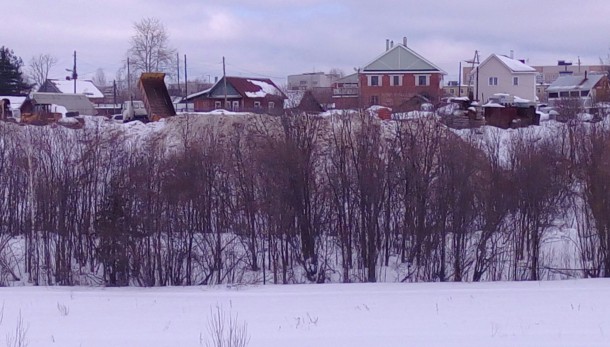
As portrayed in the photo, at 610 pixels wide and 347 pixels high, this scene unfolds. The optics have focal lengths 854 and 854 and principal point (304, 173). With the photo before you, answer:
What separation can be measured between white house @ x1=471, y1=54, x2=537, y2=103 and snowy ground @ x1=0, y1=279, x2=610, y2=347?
210ft

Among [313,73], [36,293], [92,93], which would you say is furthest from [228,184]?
[313,73]

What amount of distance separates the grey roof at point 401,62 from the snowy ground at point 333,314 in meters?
55.7

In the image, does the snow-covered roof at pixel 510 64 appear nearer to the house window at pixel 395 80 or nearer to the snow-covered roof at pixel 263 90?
the house window at pixel 395 80

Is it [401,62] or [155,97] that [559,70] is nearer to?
[401,62]

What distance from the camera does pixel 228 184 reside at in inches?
913

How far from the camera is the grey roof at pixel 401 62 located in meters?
74.4

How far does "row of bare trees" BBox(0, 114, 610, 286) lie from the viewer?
2183 cm

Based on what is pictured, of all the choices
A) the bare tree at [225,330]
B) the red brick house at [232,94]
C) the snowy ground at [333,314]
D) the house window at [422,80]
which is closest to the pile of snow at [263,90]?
the red brick house at [232,94]

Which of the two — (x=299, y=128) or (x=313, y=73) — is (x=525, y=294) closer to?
(x=299, y=128)

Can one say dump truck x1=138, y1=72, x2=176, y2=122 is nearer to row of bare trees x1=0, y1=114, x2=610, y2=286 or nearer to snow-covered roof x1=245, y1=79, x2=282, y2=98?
snow-covered roof x1=245, y1=79, x2=282, y2=98

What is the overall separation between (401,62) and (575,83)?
29.0 m

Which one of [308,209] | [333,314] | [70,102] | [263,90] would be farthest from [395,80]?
[333,314]

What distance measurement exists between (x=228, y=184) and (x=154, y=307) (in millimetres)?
7268

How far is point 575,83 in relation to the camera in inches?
3701
